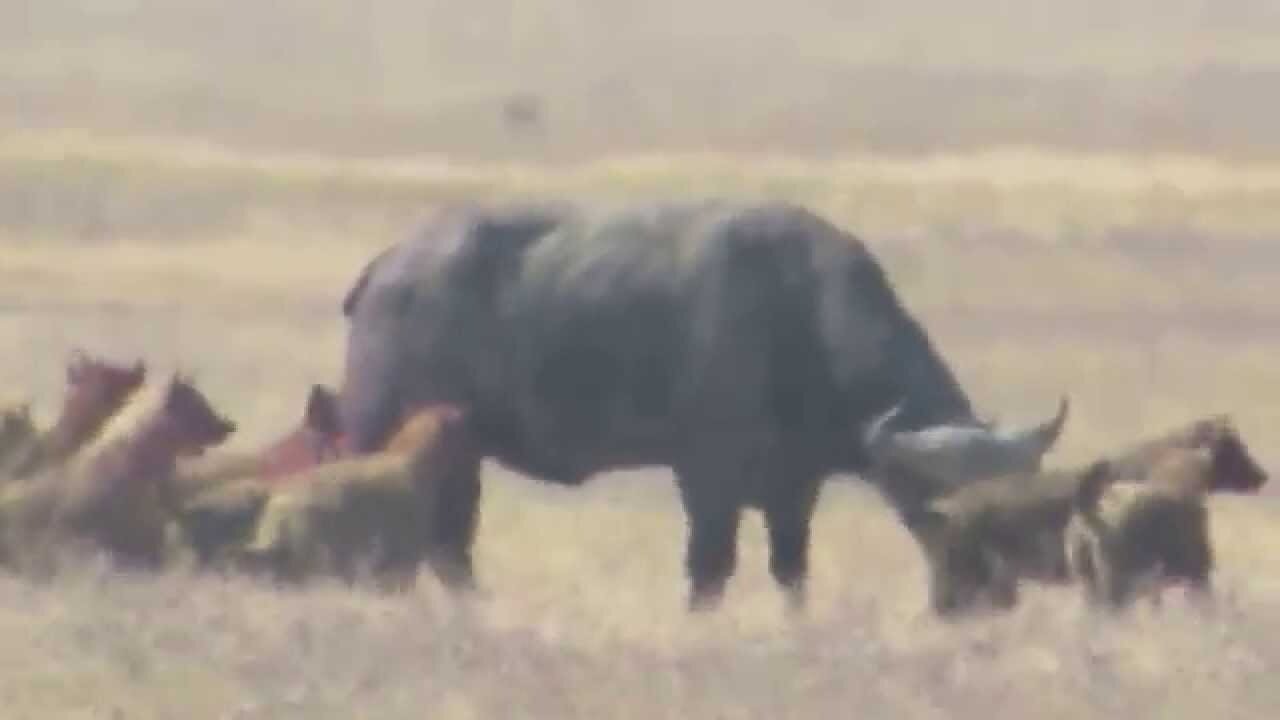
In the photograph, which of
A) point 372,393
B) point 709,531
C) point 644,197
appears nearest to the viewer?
point 709,531

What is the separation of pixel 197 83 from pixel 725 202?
43.8 metres

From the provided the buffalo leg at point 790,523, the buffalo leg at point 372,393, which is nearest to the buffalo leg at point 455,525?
the buffalo leg at point 372,393

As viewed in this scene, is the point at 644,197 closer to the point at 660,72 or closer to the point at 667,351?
the point at 667,351

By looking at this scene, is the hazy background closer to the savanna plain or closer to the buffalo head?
the savanna plain

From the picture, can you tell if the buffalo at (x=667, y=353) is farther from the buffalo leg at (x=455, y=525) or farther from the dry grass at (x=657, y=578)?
the dry grass at (x=657, y=578)

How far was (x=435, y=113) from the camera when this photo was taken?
176ft

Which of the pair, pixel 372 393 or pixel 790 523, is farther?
pixel 372 393

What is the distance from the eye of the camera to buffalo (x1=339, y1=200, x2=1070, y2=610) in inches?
577

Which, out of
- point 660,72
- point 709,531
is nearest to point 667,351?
point 709,531

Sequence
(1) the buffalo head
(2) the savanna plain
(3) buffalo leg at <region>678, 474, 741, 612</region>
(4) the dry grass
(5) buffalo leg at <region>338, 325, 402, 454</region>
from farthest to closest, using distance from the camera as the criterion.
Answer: (5) buffalo leg at <region>338, 325, 402, 454</region> → (3) buffalo leg at <region>678, 474, 741, 612</region> → (1) the buffalo head → (2) the savanna plain → (4) the dry grass

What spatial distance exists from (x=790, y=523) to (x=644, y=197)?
897 inches

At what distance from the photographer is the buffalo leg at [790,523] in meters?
14.8

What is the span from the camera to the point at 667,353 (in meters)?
14.9

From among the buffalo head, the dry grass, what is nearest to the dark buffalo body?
the buffalo head
